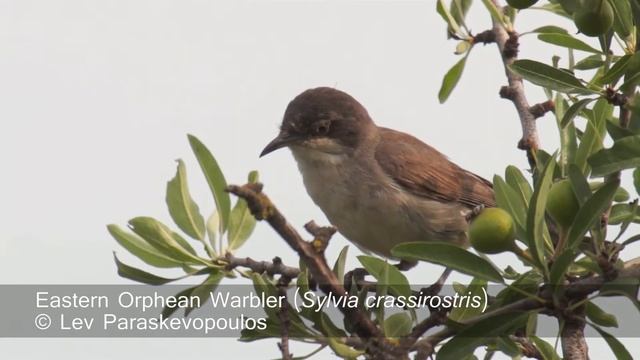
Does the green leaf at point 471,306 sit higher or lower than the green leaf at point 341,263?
lower

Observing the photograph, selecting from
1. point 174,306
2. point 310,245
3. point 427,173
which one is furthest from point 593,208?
point 427,173

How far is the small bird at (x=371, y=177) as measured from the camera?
22.4 feet

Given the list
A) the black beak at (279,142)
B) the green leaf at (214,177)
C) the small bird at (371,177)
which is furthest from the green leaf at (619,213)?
the black beak at (279,142)

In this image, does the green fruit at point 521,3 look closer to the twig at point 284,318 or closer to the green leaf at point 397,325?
the green leaf at point 397,325

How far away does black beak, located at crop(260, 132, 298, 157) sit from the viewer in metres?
7.05

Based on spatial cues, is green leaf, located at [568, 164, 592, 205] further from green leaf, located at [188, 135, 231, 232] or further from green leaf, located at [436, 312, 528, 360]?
green leaf, located at [188, 135, 231, 232]

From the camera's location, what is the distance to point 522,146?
5.29 meters

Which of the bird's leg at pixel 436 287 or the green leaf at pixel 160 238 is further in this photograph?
the bird's leg at pixel 436 287

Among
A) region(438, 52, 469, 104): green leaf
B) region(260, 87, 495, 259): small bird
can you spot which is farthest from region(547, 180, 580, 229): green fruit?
region(260, 87, 495, 259): small bird

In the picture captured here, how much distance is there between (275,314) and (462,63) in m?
2.49

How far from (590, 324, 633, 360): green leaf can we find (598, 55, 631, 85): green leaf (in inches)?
38.1

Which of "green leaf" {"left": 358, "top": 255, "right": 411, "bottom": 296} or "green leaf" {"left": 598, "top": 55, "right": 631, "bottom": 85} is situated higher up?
"green leaf" {"left": 598, "top": 55, "right": 631, "bottom": 85}

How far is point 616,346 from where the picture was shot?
3.82 m

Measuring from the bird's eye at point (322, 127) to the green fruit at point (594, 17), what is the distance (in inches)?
156
